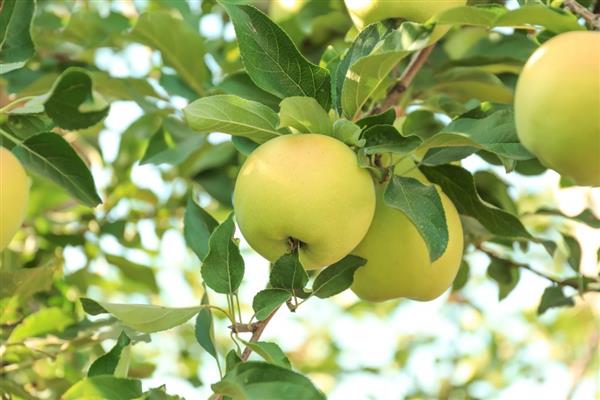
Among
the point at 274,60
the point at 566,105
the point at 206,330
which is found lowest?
the point at 206,330

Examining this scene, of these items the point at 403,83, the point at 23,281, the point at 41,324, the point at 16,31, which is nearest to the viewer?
the point at 16,31

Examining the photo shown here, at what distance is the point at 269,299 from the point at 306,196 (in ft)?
0.53

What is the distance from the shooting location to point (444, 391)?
98.1 inches

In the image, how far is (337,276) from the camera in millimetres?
1112

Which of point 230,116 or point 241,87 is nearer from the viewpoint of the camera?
point 230,116

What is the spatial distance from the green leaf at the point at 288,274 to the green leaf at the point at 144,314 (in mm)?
109

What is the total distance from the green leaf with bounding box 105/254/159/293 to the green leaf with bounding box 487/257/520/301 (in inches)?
31.5

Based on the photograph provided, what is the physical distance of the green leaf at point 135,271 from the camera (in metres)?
2.03

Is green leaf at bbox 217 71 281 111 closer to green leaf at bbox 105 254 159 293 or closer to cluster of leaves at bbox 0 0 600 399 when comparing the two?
cluster of leaves at bbox 0 0 600 399

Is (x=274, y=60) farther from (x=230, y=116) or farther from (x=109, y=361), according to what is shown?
(x=109, y=361)

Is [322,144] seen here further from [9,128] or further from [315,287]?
[9,128]

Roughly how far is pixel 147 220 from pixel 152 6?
59cm

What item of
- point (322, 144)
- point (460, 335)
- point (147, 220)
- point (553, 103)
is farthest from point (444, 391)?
point (553, 103)

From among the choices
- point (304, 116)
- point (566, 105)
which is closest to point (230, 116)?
point (304, 116)
